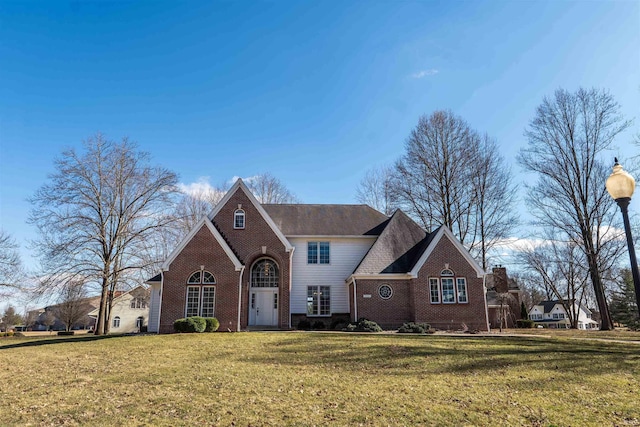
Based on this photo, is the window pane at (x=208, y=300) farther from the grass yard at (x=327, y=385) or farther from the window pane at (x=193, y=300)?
the grass yard at (x=327, y=385)

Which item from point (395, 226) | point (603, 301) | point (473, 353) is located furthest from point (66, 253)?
point (603, 301)

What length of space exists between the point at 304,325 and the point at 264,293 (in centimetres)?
317

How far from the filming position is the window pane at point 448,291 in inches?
900

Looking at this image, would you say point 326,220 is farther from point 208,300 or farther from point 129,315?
point 129,315

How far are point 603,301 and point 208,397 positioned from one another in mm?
27920

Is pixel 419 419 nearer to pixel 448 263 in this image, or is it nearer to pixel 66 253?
pixel 448 263

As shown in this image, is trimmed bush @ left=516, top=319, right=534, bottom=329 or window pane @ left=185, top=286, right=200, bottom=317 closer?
window pane @ left=185, top=286, right=200, bottom=317

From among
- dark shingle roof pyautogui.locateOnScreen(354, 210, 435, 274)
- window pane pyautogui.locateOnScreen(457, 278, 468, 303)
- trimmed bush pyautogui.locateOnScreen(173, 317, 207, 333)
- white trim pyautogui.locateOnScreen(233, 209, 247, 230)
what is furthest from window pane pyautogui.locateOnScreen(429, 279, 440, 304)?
trimmed bush pyautogui.locateOnScreen(173, 317, 207, 333)

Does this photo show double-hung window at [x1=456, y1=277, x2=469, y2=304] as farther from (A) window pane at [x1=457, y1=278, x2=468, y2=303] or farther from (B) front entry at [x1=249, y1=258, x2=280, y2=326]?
(B) front entry at [x1=249, y1=258, x2=280, y2=326]

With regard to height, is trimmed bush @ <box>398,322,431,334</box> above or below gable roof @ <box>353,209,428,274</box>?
below

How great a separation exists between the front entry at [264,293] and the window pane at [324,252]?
3380 mm

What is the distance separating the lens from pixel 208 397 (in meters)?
7.93

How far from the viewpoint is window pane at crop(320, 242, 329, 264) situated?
87.1 ft

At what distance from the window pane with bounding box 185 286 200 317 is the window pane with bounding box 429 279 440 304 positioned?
13.2 m
